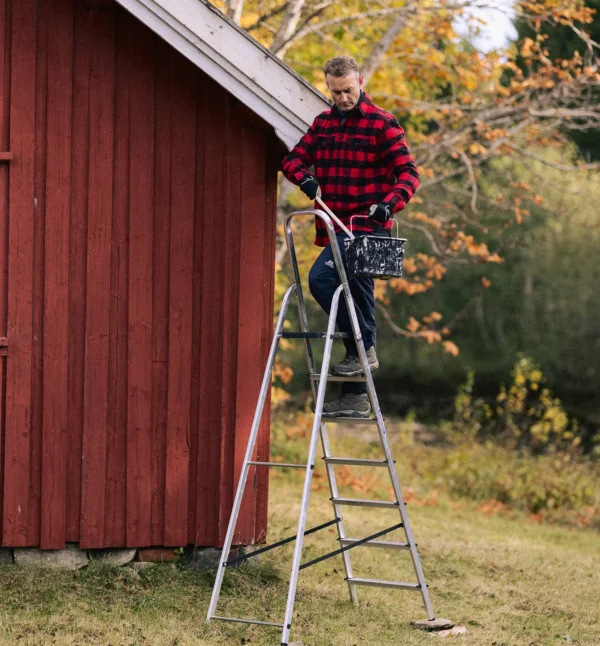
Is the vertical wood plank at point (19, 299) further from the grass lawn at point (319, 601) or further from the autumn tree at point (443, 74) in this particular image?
the autumn tree at point (443, 74)

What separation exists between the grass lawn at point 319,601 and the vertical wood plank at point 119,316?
16.3 inches

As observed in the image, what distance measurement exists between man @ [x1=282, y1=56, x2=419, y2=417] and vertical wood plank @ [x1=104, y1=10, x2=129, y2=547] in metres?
1.26

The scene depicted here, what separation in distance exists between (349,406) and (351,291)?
662mm

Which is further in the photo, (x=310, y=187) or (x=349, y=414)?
(x=349, y=414)

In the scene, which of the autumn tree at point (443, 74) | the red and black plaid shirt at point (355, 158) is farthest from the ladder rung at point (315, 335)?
the autumn tree at point (443, 74)

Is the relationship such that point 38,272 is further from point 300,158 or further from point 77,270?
point 300,158

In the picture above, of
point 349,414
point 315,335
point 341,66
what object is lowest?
point 349,414

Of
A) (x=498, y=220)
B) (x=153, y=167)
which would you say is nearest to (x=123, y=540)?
(x=153, y=167)

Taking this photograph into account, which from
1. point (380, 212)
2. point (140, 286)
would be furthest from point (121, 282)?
point (380, 212)

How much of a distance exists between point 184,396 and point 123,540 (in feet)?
3.23

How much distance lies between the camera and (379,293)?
12.8 m

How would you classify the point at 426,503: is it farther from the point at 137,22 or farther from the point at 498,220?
the point at 498,220

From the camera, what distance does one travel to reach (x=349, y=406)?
18.4 ft

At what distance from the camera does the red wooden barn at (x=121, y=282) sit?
615cm
